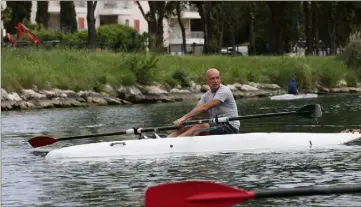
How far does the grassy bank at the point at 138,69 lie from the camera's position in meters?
46.3

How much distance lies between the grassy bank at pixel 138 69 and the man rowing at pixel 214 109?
80.5ft

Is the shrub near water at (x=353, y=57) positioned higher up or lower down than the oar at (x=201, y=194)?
lower down

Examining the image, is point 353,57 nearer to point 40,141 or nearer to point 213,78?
point 40,141

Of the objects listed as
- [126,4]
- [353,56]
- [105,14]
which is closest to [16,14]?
[105,14]

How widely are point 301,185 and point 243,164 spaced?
10.1 feet

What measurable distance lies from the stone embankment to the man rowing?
22580mm

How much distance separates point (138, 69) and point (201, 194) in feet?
128

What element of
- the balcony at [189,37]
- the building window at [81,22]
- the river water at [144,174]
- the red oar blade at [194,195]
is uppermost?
the building window at [81,22]

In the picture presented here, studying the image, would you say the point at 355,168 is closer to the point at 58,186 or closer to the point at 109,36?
the point at 58,186

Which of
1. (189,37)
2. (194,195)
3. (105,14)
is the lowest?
(189,37)

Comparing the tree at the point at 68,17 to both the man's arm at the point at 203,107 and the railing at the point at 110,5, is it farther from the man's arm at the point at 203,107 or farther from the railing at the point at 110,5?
the man's arm at the point at 203,107

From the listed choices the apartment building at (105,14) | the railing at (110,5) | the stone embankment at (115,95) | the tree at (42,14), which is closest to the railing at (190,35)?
the apartment building at (105,14)

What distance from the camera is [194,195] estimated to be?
37.6 ft

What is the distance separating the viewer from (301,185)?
50.8 ft
